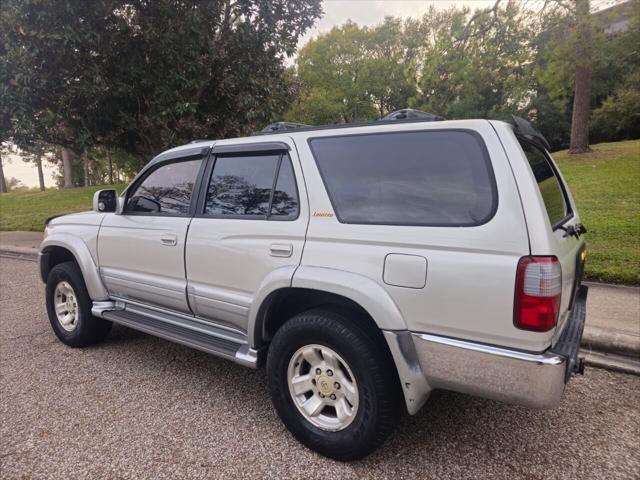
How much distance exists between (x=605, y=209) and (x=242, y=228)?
806 centimetres

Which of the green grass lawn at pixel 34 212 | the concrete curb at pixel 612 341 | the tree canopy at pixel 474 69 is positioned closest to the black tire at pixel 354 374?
the concrete curb at pixel 612 341

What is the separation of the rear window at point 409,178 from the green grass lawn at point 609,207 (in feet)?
13.9

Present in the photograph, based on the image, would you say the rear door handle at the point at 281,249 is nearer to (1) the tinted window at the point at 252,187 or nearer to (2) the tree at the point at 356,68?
(1) the tinted window at the point at 252,187

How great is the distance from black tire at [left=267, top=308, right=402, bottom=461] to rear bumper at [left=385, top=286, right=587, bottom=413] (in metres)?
0.12

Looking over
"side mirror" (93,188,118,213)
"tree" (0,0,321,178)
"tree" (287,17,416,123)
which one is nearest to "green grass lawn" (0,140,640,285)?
"side mirror" (93,188,118,213)

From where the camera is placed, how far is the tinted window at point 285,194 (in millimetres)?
2652

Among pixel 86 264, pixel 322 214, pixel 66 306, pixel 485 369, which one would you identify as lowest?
pixel 66 306

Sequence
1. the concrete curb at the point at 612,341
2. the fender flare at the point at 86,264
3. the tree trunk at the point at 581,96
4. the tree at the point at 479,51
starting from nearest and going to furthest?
the concrete curb at the point at 612,341, the fender flare at the point at 86,264, the tree trunk at the point at 581,96, the tree at the point at 479,51

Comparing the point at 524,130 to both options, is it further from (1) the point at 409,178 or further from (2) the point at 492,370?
(2) the point at 492,370

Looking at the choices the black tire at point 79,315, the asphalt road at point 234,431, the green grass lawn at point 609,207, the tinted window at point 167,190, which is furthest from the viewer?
the green grass lawn at point 609,207

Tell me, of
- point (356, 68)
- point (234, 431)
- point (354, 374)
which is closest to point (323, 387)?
point (354, 374)

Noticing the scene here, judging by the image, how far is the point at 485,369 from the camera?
6.56 ft

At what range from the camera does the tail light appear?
1.88m

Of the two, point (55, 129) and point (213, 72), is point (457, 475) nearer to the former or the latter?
point (213, 72)
